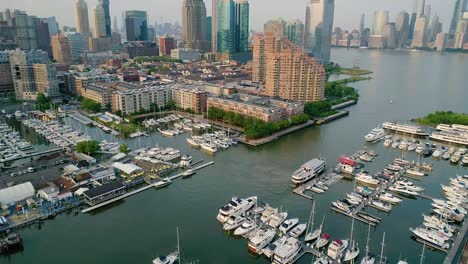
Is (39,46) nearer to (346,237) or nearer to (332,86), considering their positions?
(332,86)

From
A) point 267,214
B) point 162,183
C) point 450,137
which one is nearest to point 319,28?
point 450,137

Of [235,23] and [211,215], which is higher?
[235,23]

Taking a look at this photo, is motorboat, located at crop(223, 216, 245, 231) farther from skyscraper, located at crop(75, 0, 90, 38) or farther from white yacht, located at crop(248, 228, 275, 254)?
skyscraper, located at crop(75, 0, 90, 38)

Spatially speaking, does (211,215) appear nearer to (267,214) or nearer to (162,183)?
(267,214)

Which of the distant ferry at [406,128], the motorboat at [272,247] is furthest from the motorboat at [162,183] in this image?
the distant ferry at [406,128]

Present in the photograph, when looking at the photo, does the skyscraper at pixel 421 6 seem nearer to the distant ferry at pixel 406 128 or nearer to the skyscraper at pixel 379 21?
the skyscraper at pixel 379 21

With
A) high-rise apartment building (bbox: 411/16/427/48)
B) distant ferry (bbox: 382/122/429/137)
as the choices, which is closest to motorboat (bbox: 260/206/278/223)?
distant ferry (bbox: 382/122/429/137)
